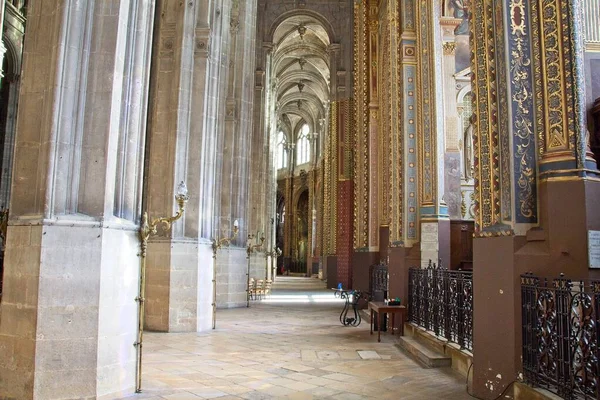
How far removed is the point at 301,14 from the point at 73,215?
84.1 feet

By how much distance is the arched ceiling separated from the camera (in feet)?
104

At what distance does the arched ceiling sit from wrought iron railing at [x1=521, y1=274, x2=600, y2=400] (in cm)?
2658

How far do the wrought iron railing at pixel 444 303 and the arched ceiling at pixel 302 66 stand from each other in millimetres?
22295

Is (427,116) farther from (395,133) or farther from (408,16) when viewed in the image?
(408,16)

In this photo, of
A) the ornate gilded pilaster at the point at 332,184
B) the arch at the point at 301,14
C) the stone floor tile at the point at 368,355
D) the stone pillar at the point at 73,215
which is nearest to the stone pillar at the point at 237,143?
the stone floor tile at the point at 368,355

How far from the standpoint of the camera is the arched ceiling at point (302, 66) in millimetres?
31641

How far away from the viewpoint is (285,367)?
7629 millimetres

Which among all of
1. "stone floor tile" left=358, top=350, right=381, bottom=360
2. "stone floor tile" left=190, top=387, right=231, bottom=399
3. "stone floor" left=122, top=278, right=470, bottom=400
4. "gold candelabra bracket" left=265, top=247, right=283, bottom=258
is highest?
"gold candelabra bracket" left=265, top=247, right=283, bottom=258

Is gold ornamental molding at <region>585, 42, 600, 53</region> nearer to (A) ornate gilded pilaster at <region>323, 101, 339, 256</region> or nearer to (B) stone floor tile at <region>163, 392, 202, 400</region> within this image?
(B) stone floor tile at <region>163, 392, 202, 400</region>

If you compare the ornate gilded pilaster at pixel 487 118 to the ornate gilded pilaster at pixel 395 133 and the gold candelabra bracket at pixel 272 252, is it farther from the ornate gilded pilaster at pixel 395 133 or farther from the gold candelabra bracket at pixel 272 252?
the gold candelabra bracket at pixel 272 252

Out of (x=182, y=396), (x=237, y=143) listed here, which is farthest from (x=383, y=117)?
(x=182, y=396)

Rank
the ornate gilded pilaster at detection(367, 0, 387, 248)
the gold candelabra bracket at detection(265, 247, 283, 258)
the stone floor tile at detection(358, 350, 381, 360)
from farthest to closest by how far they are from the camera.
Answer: the gold candelabra bracket at detection(265, 247, 283, 258)
the ornate gilded pilaster at detection(367, 0, 387, 248)
the stone floor tile at detection(358, 350, 381, 360)

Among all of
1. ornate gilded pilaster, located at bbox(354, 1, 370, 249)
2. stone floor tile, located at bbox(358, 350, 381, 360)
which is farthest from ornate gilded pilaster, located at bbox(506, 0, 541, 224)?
ornate gilded pilaster, located at bbox(354, 1, 370, 249)

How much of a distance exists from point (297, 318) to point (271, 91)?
20.5 m
